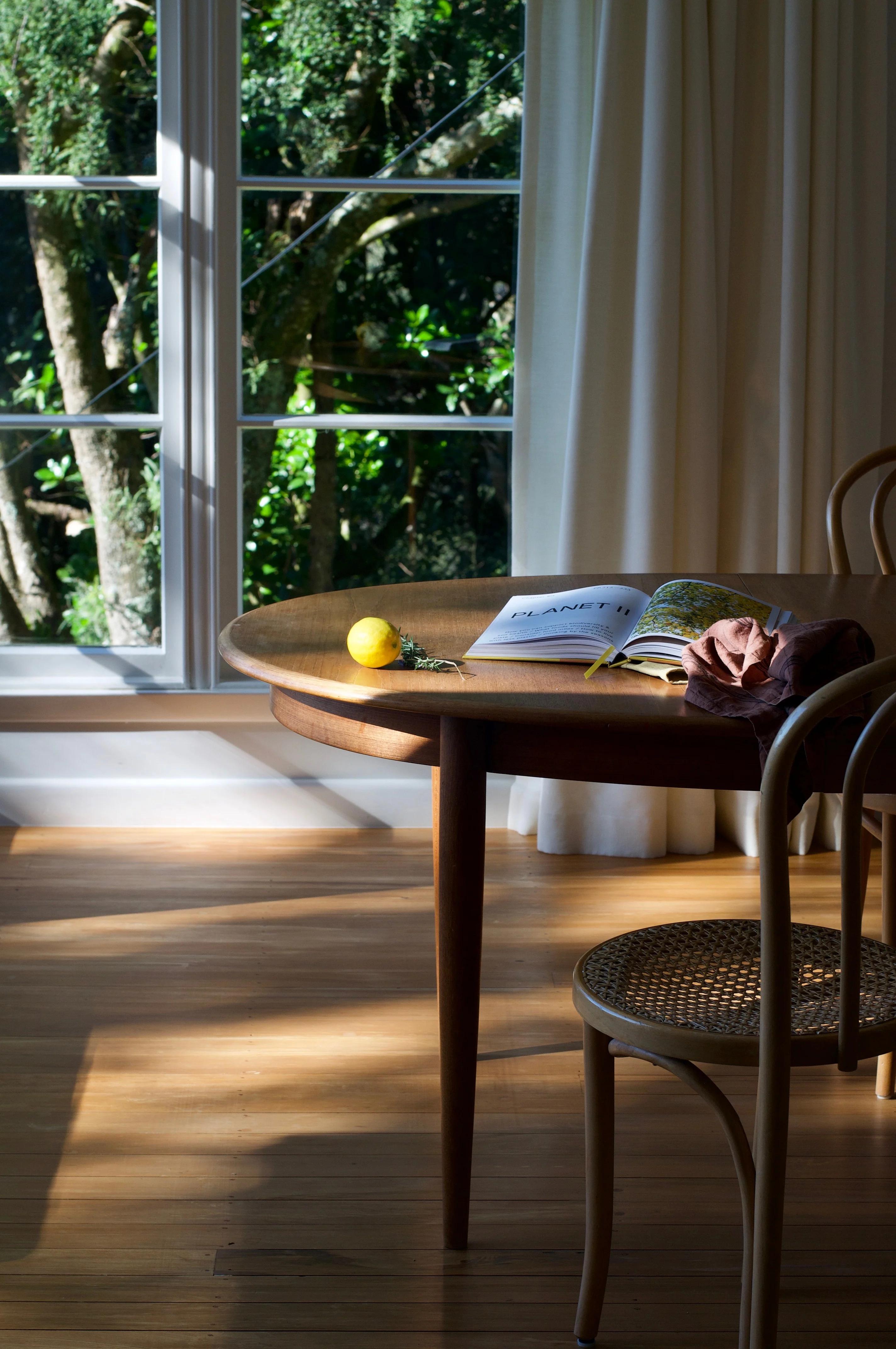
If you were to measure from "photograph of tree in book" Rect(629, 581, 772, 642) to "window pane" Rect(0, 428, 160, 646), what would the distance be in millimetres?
1767

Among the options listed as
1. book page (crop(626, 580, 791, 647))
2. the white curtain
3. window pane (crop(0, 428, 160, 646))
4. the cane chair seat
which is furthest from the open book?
window pane (crop(0, 428, 160, 646))

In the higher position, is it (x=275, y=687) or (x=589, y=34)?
(x=589, y=34)

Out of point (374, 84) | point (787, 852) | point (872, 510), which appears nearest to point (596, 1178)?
point (787, 852)

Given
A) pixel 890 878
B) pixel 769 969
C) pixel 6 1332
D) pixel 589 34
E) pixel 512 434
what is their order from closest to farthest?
pixel 769 969 < pixel 6 1332 < pixel 890 878 < pixel 589 34 < pixel 512 434

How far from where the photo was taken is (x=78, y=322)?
304cm

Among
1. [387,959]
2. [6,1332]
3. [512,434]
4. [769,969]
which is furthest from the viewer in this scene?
[512,434]

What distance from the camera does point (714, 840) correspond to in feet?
10.1

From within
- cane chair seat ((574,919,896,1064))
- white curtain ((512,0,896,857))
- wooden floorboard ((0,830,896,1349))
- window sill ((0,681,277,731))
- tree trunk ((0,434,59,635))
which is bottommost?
wooden floorboard ((0,830,896,1349))

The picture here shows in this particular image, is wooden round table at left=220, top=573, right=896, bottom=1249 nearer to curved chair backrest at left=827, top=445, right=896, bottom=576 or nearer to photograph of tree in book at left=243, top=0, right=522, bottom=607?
curved chair backrest at left=827, top=445, right=896, bottom=576

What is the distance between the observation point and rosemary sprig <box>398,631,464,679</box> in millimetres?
1477

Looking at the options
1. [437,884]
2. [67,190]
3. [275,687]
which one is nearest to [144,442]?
[67,190]

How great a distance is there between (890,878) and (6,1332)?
131 cm

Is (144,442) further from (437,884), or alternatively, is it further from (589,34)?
(437,884)

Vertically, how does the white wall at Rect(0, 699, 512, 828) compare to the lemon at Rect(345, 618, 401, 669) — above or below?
below
